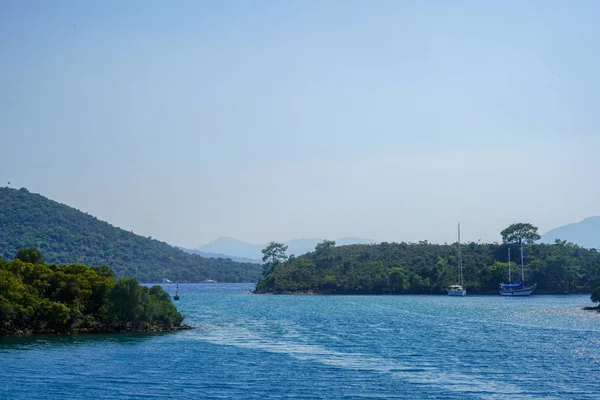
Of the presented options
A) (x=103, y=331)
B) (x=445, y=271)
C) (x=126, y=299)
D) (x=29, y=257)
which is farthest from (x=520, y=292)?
(x=29, y=257)

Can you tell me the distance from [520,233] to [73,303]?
14759 cm

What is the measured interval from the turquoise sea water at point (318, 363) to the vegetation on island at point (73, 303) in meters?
2.85

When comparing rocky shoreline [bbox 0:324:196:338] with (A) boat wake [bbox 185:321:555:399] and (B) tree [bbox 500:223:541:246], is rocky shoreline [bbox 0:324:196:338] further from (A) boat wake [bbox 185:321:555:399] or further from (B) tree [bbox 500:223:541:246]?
(B) tree [bbox 500:223:541:246]

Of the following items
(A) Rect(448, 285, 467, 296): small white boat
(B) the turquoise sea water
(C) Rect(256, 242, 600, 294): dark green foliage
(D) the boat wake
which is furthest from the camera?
(C) Rect(256, 242, 600, 294): dark green foliage

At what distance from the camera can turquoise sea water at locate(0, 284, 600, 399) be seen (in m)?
39.7

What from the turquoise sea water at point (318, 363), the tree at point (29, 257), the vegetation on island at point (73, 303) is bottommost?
the turquoise sea water at point (318, 363)

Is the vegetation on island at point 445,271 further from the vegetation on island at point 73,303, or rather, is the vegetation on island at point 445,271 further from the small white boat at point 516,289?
the vegetation on island at point 73,303

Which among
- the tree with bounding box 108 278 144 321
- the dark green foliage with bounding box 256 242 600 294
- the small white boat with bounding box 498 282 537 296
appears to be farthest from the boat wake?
the dark green foliage with bounding box 256 242 600 294

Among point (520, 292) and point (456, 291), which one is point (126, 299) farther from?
point (520, 292)

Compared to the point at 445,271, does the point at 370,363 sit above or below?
below

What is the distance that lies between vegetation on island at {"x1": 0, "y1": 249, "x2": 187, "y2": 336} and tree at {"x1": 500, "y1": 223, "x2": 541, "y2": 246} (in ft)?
449

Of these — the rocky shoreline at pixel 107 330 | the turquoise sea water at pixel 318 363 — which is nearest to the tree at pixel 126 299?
the rocky shoreline at pixel 107 330

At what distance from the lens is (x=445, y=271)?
576ft

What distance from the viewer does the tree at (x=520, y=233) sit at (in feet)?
612
